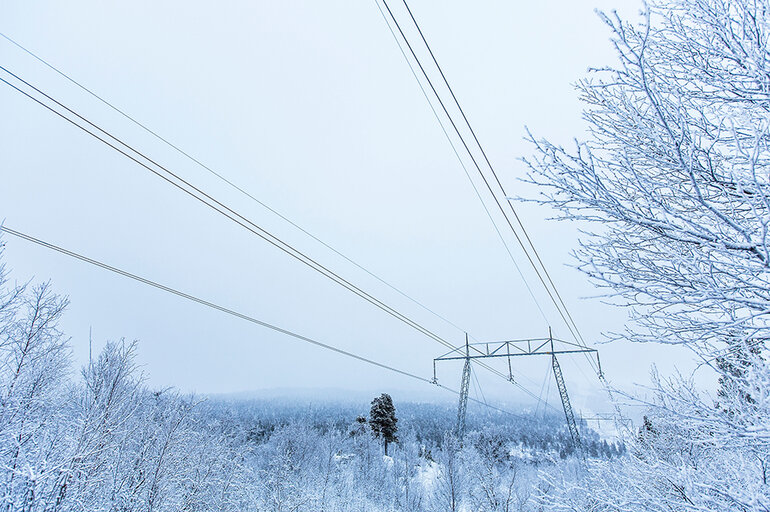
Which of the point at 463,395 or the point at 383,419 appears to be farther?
the point at 383,419

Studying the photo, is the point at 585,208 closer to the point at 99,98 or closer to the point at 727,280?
the point at 727,280

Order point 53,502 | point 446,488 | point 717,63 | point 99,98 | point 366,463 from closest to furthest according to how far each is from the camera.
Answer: point 717,63 → point 99,98 → point 53,502 → point 446,488 → point 366,463

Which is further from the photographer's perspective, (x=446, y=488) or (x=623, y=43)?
(x=446, y=488)

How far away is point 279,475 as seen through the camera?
25062 millimetres

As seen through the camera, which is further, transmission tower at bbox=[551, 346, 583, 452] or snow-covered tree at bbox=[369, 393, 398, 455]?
snow-covered tree at bbox=[369, 393, 398, 455]

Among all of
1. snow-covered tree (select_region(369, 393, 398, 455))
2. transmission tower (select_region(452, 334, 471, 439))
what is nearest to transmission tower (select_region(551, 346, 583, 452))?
transmission tower (select_region(452, 334, 471, 439))

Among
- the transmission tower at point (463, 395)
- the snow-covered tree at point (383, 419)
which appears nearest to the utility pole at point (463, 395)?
the transmission tower at point (463, 395)

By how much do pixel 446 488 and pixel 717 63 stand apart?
24.8 m

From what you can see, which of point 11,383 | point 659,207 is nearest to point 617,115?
point 659,207

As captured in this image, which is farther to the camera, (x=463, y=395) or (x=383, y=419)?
(x=383, y=419)

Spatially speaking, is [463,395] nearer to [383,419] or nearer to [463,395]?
[463,395]

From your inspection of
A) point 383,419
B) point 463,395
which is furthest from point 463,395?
point 383,419

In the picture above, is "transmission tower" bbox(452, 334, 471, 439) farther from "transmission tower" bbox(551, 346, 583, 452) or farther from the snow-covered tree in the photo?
the snow-covered tree

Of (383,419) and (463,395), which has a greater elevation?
(463,395)
